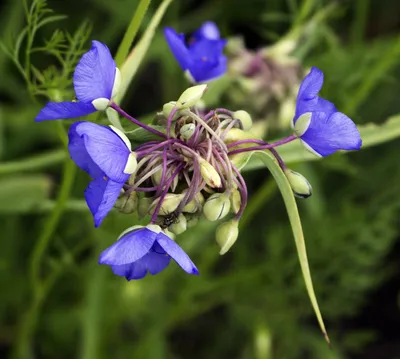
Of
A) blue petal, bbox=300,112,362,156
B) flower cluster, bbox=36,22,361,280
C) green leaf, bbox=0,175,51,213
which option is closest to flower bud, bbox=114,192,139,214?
flower cluster, bbox=36,22,361,280

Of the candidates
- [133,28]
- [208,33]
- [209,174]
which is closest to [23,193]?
[208,33]

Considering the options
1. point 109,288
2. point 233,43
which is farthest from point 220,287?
point 233,43

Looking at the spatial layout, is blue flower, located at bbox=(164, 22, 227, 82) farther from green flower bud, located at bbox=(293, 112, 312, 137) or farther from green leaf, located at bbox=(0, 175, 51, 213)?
green leaf, located at bbox=(0, 175, 51, 213)

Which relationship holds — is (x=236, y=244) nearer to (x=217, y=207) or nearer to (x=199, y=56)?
(x=199, y=56)

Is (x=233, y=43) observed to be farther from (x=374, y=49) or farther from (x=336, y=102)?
(x=374, y=49)

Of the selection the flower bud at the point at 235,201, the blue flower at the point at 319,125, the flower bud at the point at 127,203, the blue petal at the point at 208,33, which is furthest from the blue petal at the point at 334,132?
the blue petal at the point at 208,33

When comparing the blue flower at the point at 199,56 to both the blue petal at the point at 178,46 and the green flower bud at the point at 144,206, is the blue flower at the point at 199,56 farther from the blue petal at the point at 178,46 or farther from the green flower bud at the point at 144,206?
the green flower bud at the point at 144,206
